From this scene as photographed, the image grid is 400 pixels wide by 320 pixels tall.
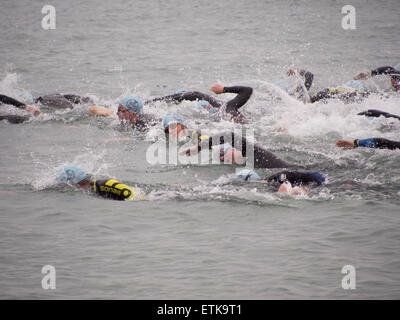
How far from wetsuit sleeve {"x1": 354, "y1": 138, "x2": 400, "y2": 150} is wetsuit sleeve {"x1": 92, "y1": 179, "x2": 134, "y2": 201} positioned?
384cm

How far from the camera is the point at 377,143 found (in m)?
9.77

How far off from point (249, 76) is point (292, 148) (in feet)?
29.3

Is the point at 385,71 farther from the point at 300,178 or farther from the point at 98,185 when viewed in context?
the point at 98,185

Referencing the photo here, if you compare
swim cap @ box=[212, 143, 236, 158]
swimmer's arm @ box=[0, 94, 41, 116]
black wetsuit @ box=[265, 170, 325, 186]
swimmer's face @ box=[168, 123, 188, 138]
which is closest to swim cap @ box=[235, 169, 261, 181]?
black wetsuit @ box=[265, 170, 325, 186]

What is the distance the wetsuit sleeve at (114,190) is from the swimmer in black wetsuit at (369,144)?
3556 millimetres

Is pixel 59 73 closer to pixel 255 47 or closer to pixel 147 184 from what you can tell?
pixel 255 47

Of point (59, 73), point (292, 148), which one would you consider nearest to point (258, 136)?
point (292, 148)

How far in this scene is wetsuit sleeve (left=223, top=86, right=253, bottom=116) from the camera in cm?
1198

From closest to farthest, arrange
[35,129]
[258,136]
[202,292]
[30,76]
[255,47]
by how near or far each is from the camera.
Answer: [202,292] < [258,136] < [35,129] < [30,76] < [255,47]

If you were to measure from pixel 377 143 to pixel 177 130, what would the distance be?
4.10 metres

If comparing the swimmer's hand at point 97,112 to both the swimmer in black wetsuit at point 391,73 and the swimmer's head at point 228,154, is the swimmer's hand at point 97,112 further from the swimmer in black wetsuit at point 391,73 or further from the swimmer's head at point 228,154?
the swimmer in black wetsuit at point 391,73

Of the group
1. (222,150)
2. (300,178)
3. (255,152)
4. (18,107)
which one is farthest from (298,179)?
(18,107)

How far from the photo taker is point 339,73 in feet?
65.6

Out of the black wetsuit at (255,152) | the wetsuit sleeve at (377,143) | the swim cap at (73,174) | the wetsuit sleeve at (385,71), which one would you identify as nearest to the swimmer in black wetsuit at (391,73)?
the wetsuit sleeve at (385,71)
